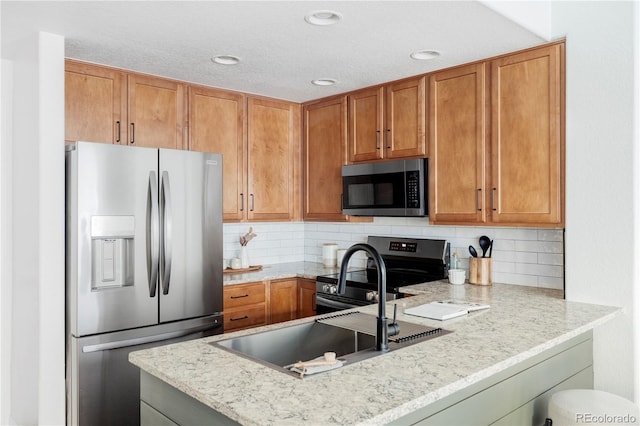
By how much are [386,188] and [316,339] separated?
5.44 ft

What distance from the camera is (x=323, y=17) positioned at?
231 centimetres

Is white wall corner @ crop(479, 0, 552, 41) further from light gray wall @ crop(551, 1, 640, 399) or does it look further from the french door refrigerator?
the french door refrigerator

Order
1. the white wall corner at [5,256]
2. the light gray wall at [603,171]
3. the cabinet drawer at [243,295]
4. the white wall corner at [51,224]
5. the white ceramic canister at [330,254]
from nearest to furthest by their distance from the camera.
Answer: the light gray wall at [603,171] < the white wall corner at [51,224] < the white wall corner at [5,256] < the cabinet drawer at [243,295] < the white ceramic canister at [330,254]

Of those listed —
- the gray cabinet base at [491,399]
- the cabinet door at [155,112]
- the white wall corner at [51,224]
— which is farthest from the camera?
the cabinet door at [155,112]

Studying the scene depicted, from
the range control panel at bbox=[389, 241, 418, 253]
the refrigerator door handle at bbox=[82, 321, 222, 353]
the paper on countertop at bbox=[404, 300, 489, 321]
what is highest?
the range control panel at bbox=[389, 241, 418, 253]

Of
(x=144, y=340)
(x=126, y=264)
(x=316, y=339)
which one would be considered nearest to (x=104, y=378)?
(x=144, y=340)

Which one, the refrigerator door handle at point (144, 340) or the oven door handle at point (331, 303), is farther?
the oven door handle at point (331, 303)

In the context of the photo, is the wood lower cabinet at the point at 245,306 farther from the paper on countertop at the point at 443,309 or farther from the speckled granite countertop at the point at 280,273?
the paper on countertop at the point at 443,309

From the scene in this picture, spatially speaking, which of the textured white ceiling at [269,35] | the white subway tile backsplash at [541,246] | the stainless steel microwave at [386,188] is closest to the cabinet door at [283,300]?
the stainless steel microwave at [386,188]

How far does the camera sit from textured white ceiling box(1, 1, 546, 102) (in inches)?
86.1

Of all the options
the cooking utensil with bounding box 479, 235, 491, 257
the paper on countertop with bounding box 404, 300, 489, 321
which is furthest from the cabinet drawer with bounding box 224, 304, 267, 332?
the cooking utensil with bounding box 479, 235, 491, 257

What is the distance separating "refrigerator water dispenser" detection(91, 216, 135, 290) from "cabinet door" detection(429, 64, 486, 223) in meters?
1.91

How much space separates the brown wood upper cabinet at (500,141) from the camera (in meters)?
2.66

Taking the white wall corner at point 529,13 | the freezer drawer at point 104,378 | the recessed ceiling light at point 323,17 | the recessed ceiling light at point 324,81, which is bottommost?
the freezer drawer at point 104,378
